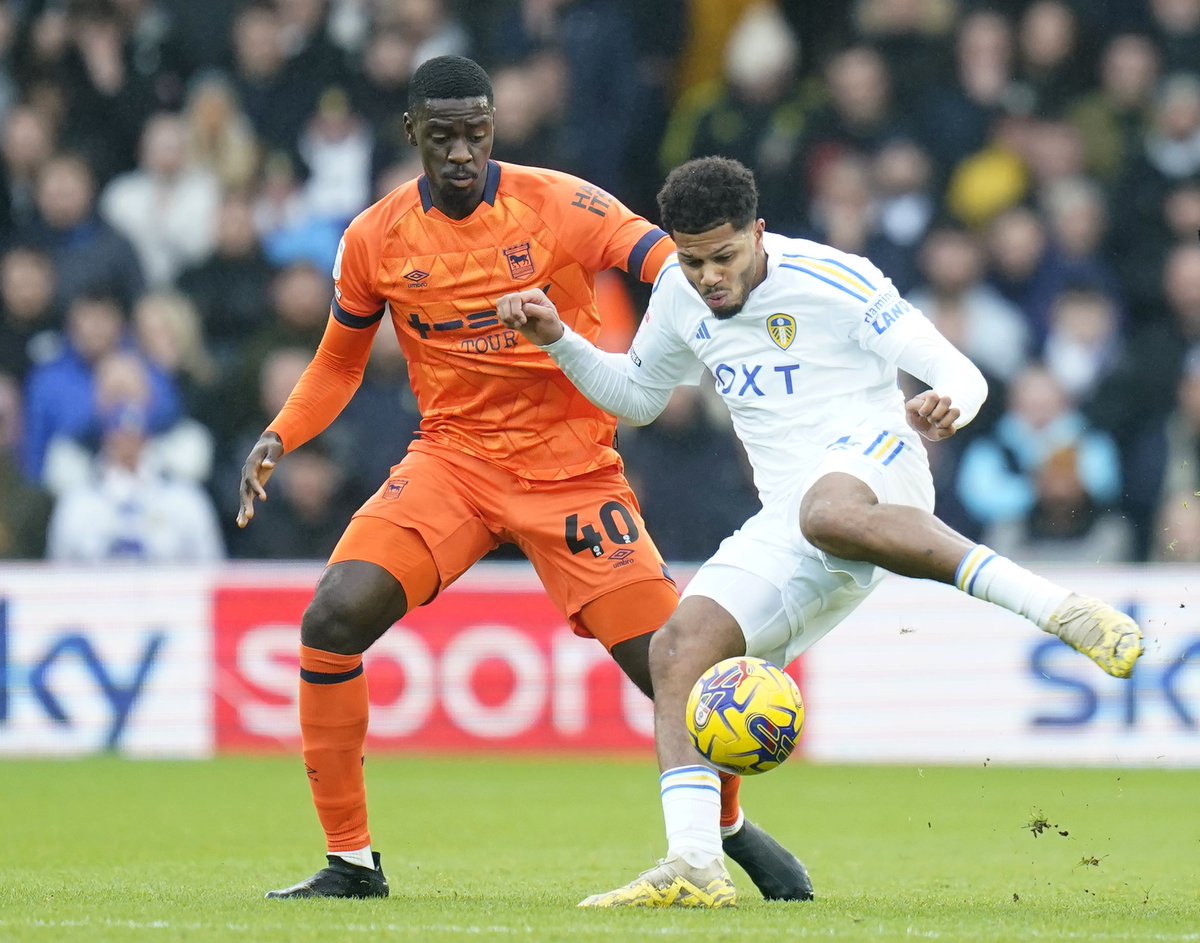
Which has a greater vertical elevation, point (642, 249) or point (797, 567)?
point (642, 249)

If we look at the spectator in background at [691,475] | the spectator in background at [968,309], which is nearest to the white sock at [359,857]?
the spectator in background at [691,475]

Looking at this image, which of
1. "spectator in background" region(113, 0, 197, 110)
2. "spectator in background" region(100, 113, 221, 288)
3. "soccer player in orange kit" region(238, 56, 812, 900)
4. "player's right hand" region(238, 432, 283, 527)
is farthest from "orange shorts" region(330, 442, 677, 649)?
"spectator in background" region(113, 0, 197, 110)

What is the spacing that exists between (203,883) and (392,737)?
5407mm

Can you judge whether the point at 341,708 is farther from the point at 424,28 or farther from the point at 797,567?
the point at 424,28

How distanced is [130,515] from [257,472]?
252 inches

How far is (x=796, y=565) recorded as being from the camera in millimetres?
6203

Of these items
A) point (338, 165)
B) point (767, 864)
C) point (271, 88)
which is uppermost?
point (271, 88)

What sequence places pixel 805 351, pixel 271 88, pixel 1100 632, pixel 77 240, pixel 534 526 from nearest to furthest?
pixel 1100 632 < pixel 805 351 < pixel 534 526 < pixel 77 240 < pixel 271 88

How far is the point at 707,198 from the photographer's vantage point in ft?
19.7

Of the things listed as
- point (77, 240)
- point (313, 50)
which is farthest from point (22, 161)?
Answer: point (313, 50)

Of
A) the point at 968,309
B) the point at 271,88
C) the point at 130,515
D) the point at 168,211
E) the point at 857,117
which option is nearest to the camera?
the point at 968,309

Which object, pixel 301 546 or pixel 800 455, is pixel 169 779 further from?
pixel 800 455

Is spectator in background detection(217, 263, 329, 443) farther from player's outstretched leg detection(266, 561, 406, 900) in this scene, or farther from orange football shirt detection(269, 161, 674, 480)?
player's outstretched leg detection(266, 561, 406, 900)

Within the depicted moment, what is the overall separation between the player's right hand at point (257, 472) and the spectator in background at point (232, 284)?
283 inches
